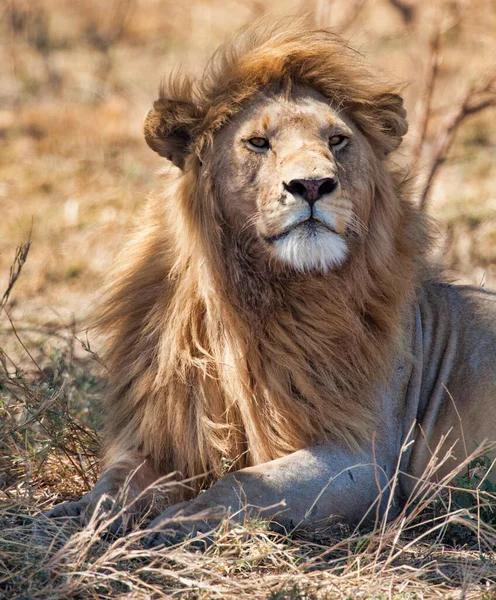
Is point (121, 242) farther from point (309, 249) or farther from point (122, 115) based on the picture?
point (122, 115)

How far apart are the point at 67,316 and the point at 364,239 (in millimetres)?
3454

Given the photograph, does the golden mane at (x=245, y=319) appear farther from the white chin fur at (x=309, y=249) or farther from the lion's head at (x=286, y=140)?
the white chin fur at (x=309, y=249)

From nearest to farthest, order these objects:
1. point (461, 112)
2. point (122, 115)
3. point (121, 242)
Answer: point (121, 242) < point (461, 112) < point (122, 115)

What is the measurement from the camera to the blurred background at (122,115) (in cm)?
729

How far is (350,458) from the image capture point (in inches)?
135

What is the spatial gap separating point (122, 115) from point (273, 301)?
303 inches

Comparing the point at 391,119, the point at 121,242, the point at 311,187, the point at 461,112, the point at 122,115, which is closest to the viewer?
the point at 311,187

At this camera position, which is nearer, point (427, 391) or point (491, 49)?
point (427, 391)

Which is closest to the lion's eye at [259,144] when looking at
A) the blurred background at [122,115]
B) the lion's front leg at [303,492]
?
the blurred background at [122,115]

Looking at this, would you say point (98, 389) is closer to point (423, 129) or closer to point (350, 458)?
point (350, 458)

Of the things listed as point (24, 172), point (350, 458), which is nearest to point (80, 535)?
point (350, 458)

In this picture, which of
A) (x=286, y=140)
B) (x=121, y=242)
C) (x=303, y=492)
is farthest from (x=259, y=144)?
(x=303, y=492)

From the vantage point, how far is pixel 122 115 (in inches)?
422

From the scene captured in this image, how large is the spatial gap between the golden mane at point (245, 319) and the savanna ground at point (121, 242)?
1.25 ft
